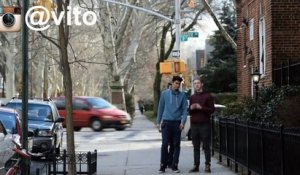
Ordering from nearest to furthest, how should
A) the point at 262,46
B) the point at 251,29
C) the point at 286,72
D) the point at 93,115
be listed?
the point at 286,72 < the point at 262,46 < the point at 251,29 < the point at 93,115

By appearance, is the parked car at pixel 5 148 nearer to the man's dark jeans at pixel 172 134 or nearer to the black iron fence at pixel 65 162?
the black iron fence at pixel 65 162

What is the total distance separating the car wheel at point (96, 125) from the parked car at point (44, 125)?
1590cm

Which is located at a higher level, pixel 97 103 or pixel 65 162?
pixel 97 103

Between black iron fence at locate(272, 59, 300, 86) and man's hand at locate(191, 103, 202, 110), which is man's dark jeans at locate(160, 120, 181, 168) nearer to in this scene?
man's hand at locate(191, 103, 202, 110)

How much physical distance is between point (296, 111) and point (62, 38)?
4.95m

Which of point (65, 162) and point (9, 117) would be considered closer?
point (65, 162)

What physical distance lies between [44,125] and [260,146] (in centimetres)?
877

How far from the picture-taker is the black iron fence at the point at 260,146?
8.30 meters

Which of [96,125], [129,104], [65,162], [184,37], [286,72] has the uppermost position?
[184,37]

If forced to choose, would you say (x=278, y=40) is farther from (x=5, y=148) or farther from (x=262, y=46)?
(x=5, y=148)

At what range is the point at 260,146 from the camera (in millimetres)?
10281

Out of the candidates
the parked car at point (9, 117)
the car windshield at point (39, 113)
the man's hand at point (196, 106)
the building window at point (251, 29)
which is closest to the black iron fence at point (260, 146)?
the man's hand at point (196, 106)

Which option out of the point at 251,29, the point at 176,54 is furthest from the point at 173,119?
the point at 176,54

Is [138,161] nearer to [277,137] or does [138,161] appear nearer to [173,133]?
[173,133]
